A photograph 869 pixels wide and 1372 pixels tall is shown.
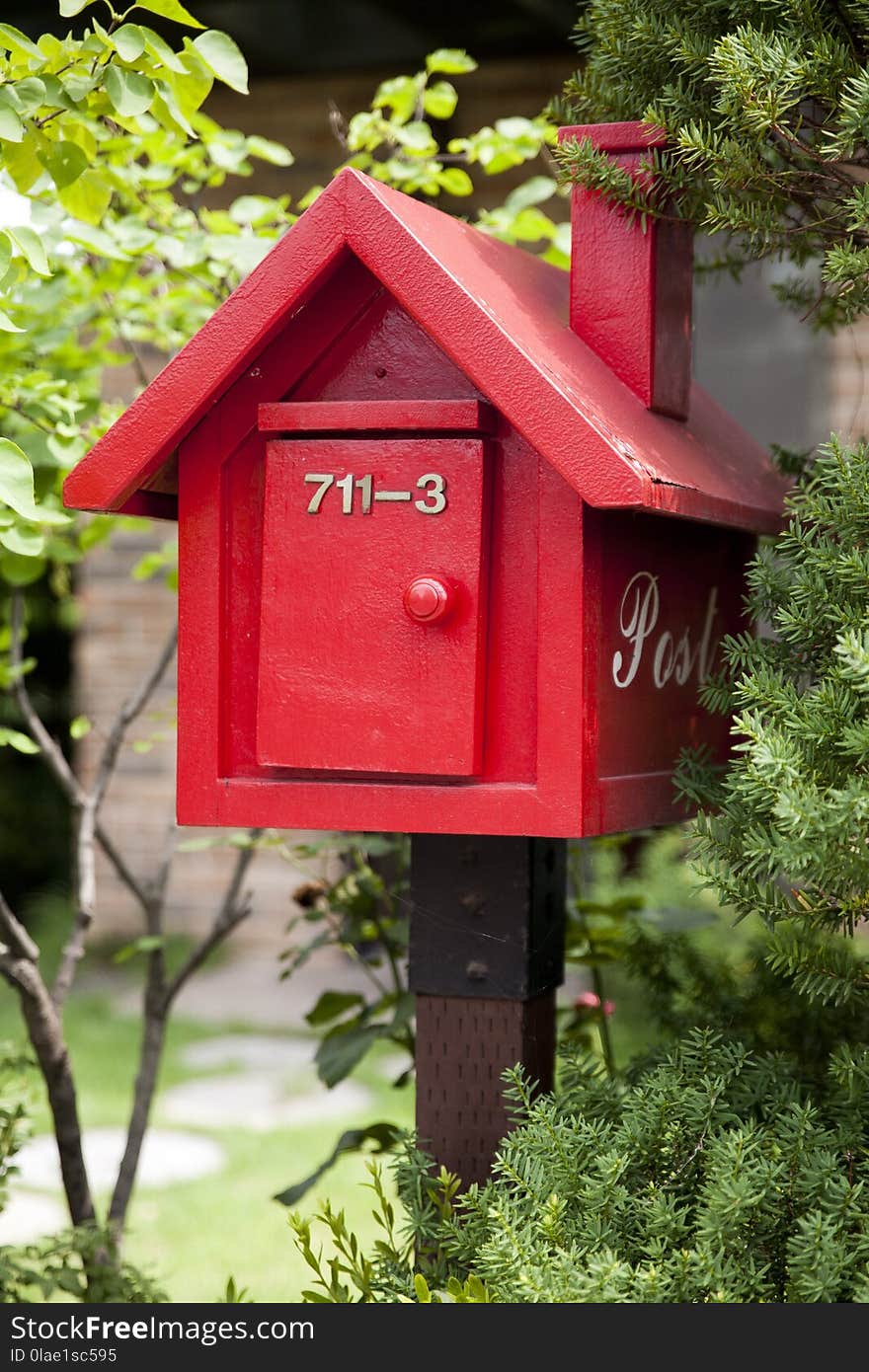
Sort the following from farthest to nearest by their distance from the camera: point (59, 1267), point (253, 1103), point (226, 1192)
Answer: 1. point (253, 1103)
2. point (226, 1192)
3. point (59, 1267)

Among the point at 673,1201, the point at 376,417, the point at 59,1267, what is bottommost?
the point at 59,1267

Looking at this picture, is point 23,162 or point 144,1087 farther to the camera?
point 144,1087

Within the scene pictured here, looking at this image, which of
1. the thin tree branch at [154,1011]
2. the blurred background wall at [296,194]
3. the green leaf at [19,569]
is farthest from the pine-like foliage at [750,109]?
the blurred background wall at [296,194]

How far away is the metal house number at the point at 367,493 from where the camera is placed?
1.78 metres

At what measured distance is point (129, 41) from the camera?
5.88ft

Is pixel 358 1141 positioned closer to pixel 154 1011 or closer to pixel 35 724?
pixel 154 1011

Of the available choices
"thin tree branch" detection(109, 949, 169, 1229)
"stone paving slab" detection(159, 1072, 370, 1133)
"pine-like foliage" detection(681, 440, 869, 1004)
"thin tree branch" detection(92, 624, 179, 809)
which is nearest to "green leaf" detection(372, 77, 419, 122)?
"thin tree branch" detection(92, 624, 179, 809)

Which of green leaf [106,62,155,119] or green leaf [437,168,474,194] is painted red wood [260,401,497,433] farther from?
green leaf [437,168,474,194]

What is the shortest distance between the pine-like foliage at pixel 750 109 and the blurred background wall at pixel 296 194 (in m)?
2.75

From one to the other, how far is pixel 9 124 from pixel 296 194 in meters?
4.19

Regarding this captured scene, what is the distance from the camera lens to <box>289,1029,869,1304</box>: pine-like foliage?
1.50 m

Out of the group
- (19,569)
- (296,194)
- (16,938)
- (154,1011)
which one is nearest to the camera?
(16,938)

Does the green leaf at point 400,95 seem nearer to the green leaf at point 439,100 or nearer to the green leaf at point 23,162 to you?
the green leaf at point 439,100

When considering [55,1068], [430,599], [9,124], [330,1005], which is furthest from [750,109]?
[55,1068]
